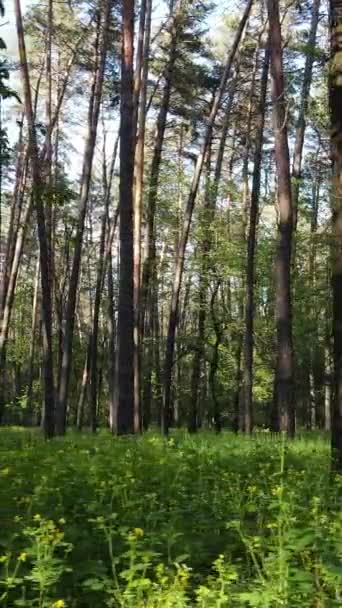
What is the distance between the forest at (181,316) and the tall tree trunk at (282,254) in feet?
0.14

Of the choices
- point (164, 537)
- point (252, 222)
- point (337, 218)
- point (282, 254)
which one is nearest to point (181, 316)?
point (252, 222)

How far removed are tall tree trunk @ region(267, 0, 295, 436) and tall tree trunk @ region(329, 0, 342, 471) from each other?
5.84 m

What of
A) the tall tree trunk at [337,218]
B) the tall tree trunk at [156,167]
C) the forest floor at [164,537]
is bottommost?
the forest floor at [164,537]

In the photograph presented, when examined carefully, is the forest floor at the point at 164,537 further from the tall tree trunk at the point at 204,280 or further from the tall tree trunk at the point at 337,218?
the tall tree trunk at the point at 204,280

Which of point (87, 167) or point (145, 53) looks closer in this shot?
point (145, 53)

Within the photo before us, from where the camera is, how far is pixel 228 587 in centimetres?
325

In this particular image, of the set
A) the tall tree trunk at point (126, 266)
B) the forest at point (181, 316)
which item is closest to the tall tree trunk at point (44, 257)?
the forest at point (181, 316)

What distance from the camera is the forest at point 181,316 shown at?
3549 mm

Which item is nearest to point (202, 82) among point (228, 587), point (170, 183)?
point (170, 183)

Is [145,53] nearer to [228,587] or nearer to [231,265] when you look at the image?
[231,265]

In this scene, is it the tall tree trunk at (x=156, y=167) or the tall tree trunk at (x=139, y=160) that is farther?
the tall tree trunk at (x=156, y=167)

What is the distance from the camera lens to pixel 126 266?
39.7 feet

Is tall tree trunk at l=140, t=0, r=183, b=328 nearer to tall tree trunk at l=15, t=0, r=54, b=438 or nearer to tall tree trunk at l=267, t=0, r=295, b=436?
tall tree trunk at l=15, t=0, r=54, b=438

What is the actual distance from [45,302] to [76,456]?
6.89 meters
